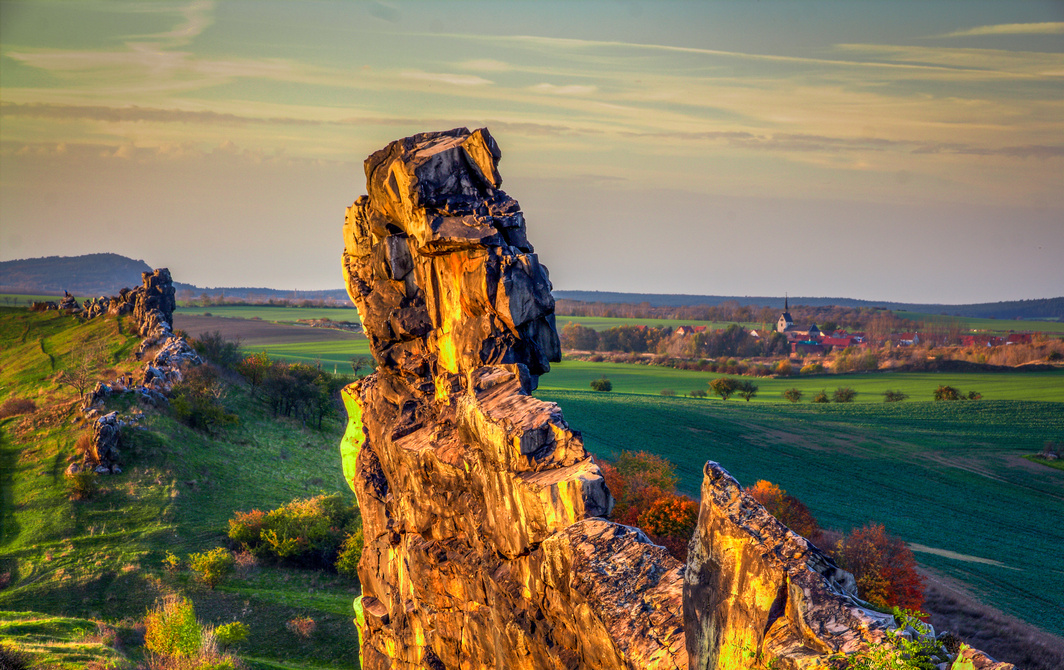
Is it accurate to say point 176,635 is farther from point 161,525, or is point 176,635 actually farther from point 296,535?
point 161,525

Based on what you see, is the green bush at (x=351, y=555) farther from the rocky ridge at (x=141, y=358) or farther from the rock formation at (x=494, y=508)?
the rock formation at (x=494, y=508)

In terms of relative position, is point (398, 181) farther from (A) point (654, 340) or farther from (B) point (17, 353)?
(A) point (654, 340)

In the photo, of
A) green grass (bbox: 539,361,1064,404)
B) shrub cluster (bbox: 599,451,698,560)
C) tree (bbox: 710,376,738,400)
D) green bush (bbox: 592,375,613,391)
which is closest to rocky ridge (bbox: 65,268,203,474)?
shrub cluster (bbox: 599,451,698,560)

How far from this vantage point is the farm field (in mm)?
54000

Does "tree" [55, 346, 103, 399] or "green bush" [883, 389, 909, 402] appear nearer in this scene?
"tree" [55, 346, 103, 399]

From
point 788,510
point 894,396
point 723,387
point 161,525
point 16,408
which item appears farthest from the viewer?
point 723,387

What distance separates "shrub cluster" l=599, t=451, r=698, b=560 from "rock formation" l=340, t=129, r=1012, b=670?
2005 cm

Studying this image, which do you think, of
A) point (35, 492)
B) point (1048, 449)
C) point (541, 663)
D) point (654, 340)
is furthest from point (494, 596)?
point (654, 340)

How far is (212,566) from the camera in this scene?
4197 centimetres

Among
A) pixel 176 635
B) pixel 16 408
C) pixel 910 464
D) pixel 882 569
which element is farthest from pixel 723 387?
pixel 176 635

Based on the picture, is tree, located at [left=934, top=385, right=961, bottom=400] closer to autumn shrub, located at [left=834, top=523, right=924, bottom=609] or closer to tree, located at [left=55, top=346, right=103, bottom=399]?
autumn shrub, located at [left=834, top=523, right=924, bottom=609]

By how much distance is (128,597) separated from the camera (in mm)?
40312

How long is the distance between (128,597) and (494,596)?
3378 cm

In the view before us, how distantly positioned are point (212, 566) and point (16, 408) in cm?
4284
